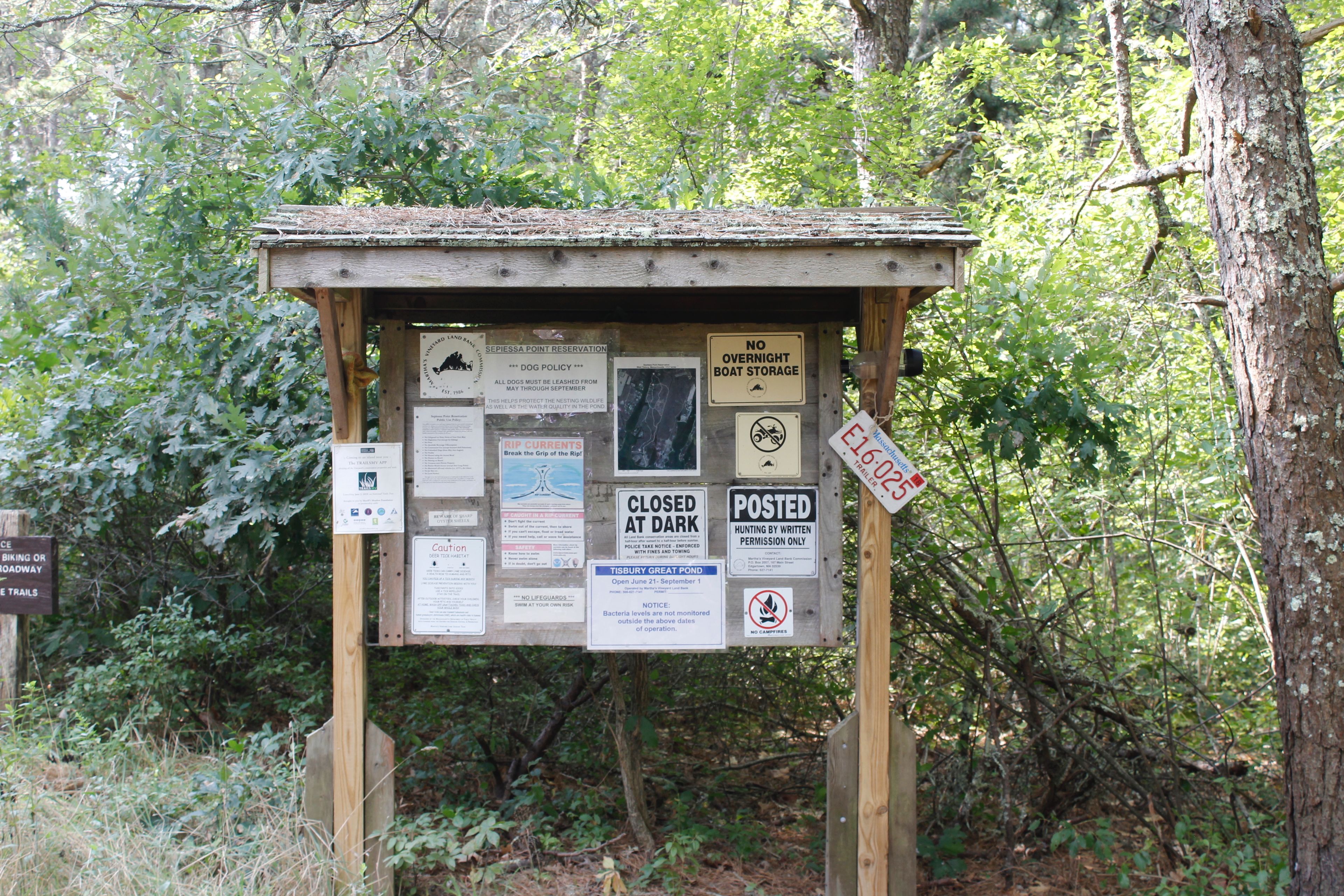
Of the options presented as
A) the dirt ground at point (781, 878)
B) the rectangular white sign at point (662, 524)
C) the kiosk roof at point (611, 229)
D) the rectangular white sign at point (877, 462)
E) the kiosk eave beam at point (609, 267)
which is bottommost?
the dirt ground at point (781, 878)

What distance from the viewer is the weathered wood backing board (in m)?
3.51

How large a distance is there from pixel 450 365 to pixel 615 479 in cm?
82

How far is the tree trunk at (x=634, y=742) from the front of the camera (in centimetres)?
419

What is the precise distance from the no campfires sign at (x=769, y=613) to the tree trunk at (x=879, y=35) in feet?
20.7

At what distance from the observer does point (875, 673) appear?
346cm

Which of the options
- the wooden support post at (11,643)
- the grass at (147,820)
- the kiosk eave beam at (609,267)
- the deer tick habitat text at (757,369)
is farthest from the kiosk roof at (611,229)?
the wooden support post at (11,643)

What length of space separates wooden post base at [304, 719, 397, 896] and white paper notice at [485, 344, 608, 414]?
1423 mm

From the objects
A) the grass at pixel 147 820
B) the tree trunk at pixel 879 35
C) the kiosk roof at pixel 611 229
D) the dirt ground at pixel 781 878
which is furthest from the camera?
the tree trunk at pixel 879 35

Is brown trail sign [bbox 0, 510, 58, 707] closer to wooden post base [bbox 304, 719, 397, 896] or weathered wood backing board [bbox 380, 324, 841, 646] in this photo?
wooden post base [bbox 304, 719, 397, 896]

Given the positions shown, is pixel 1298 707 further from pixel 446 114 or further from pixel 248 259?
pixel 248 259

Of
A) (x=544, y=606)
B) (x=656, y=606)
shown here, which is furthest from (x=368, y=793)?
(x=656, y=606)

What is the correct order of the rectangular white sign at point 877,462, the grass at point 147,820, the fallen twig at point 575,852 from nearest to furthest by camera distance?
the grass at point 147,820 → the rectangular white sign at point 877,462 → the fallen twig at point 575,852

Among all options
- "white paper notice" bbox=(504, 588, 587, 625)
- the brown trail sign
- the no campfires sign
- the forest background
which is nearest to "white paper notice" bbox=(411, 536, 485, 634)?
"white paper notice" bbox=(504, 588, 587, 625)

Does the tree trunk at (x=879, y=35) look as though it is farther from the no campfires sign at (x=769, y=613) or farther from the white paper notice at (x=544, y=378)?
the no campfires sign at (x=769, y=613)
